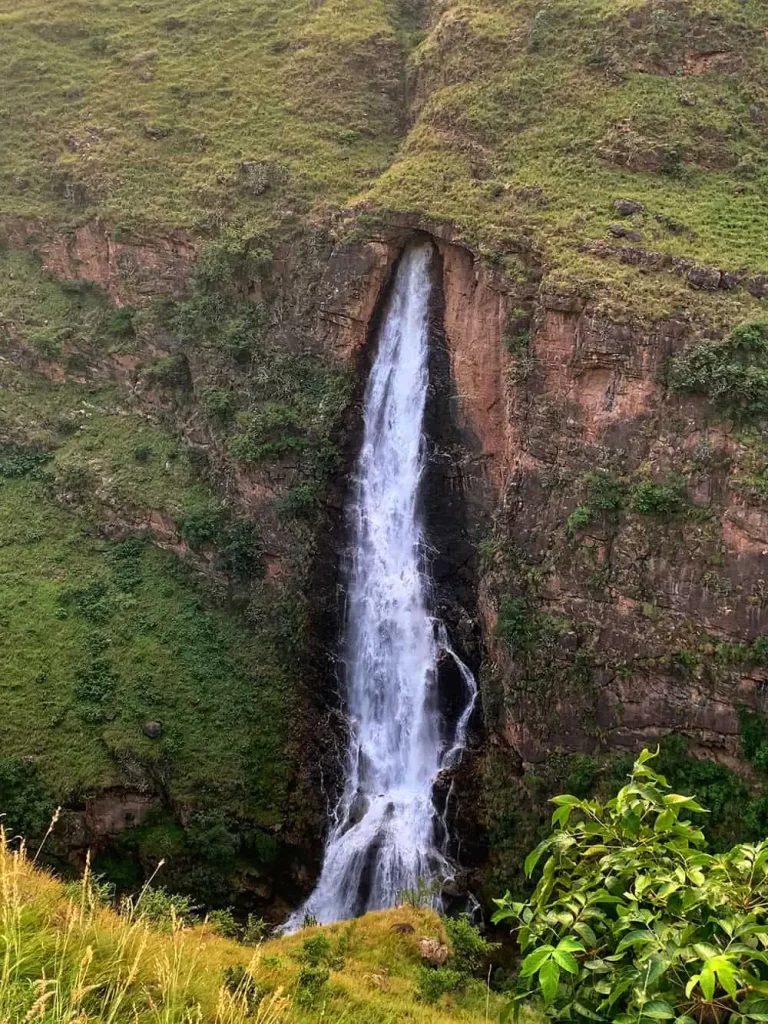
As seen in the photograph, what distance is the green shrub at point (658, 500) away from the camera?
14070 mm

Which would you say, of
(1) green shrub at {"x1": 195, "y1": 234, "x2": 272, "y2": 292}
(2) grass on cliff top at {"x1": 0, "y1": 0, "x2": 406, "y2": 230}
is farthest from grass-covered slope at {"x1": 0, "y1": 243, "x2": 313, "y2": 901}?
(2) grass on cliff top at {"x1": 0, "y1": 0, "x2": 406, "y2": 230}

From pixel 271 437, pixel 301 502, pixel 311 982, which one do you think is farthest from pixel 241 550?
pixel 311 982

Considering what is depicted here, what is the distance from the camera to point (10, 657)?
16609mm

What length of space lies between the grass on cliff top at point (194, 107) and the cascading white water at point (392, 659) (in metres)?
5.66

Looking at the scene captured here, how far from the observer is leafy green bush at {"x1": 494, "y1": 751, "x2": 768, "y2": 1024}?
274 cm

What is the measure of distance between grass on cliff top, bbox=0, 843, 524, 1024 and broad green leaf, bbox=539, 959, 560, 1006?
4.80 feet

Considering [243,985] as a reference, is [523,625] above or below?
below

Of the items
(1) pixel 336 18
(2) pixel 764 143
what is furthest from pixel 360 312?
(1) pixel 336 18

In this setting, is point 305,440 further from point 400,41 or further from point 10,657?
point 400,41

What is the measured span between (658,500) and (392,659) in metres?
7.45

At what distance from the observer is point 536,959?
2865 millimetres

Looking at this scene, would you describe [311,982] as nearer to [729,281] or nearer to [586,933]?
[586,933]

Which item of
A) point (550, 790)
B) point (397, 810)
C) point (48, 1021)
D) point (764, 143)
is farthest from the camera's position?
point (764, 143)

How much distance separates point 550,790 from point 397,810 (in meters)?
3.67
